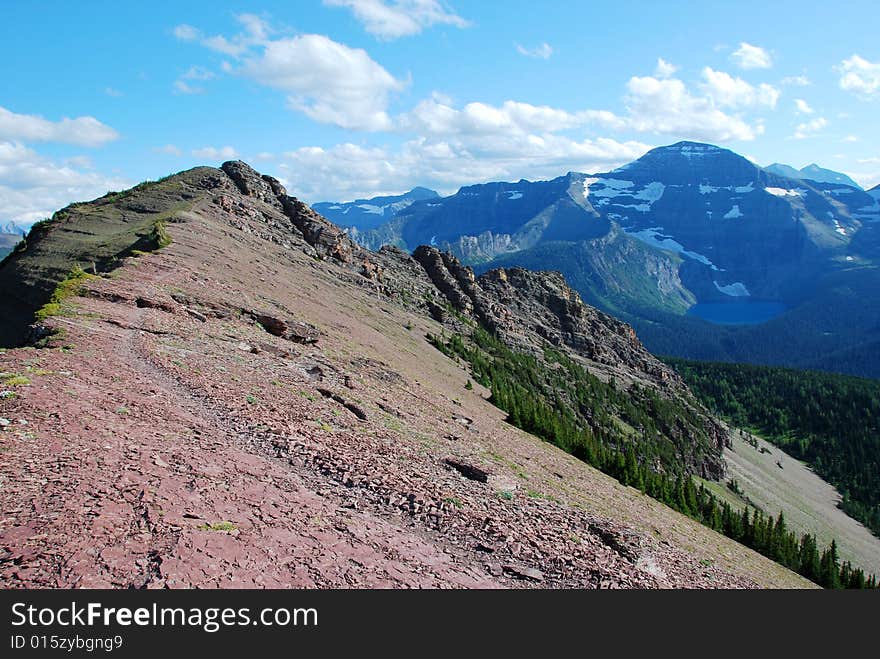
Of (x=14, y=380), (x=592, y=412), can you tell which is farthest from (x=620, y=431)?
(x=14, y=380)

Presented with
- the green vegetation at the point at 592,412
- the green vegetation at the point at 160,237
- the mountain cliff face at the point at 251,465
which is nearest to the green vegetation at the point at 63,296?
the mountain cliff face at the point at 251,465

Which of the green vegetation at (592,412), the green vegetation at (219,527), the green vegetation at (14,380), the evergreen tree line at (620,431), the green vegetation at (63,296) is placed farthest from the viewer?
the green vegetation at (592,412)

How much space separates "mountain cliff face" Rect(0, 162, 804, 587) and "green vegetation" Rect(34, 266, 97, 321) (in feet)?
0.69

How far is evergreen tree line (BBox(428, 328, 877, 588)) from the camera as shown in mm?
64688

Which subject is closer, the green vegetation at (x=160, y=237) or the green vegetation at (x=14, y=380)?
the green vegetation at (x=14, y=380)

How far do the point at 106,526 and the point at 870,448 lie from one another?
250 m

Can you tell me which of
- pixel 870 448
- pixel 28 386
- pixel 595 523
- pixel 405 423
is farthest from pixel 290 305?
pixel 870 448

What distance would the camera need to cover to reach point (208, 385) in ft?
79.7

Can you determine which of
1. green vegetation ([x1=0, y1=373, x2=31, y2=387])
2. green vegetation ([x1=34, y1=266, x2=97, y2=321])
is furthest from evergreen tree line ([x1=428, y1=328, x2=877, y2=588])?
green vegetation ([x1=0, y1=373, x2=31, y2=387])

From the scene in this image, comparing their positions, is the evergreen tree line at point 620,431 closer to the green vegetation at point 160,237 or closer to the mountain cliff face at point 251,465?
the mountain cliff face at point 251,465

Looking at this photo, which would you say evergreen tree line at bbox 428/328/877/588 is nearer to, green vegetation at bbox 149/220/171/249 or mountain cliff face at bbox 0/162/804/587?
mountain cliff face at bbox 0/162/804/587

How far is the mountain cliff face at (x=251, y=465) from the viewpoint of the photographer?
12.6 m

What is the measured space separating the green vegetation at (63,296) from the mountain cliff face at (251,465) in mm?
209

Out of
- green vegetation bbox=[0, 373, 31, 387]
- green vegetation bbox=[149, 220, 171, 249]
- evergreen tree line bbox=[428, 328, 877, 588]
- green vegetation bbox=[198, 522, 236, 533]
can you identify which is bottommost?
evergreen tree line bbox=[428, 328, 877, 588]
